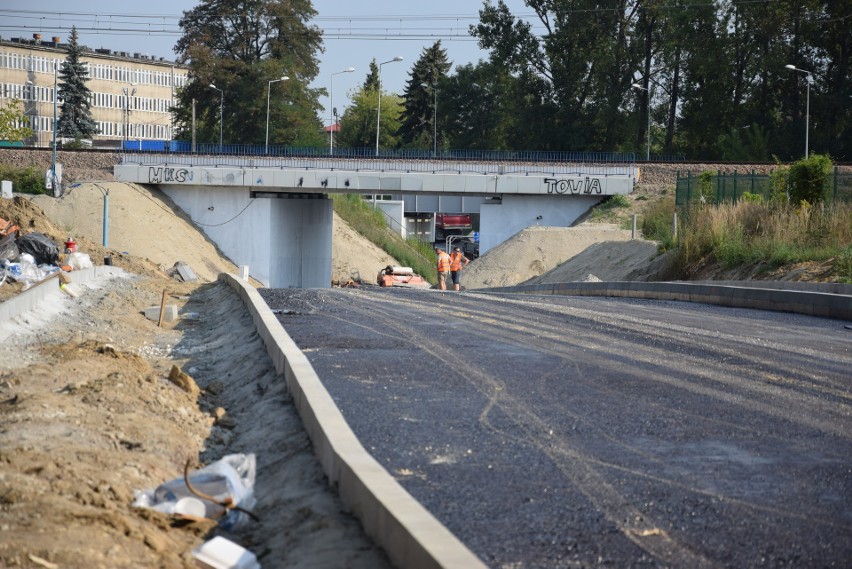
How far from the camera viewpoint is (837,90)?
3194 inches

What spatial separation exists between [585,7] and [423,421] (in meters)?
86.2

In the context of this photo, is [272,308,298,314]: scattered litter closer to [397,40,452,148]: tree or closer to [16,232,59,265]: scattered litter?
[16,232,59,265]: scattered litter

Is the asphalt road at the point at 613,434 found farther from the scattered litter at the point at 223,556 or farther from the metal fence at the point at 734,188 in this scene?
the metal fence at the point at 734,188

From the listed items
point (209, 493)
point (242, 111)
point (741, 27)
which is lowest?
point (209, 493)

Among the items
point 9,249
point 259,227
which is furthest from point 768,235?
point 259,227

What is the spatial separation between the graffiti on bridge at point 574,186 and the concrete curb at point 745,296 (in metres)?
30.1

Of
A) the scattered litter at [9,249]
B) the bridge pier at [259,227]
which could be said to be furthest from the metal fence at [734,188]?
the bridge pier at [259,227]

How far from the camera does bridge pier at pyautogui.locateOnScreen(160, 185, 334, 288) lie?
6156 cm

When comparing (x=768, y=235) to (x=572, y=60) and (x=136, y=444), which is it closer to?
(x=136, y=444)

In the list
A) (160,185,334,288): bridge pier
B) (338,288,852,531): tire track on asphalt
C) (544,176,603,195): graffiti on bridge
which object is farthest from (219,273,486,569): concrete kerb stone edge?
(544,176,603,195): graffiti on bridge

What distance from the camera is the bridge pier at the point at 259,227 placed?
61.6 meters

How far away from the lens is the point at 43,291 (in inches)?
770

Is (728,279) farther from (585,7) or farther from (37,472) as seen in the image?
(585,7)

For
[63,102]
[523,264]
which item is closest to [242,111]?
[63,102]
